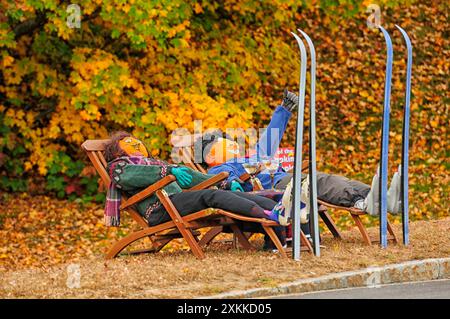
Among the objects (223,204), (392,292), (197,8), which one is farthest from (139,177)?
(197,8)

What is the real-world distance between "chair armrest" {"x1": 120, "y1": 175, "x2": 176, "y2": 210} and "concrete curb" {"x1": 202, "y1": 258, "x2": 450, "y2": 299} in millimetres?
1431

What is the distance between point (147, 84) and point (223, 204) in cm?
645

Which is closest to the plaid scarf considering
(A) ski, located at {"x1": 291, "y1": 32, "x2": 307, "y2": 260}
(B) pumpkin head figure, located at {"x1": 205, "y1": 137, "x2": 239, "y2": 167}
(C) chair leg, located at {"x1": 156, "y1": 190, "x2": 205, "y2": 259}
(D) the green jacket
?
(D) the green jacket

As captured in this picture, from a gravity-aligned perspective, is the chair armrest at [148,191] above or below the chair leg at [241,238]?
above

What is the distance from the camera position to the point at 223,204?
823cm

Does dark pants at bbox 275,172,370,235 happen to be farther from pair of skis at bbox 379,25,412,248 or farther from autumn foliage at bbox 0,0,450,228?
autumn foliage at bbox 0,0,450,228

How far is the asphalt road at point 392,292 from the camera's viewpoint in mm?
7055

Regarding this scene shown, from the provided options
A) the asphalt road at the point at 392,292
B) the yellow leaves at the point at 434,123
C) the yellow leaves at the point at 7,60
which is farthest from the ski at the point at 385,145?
the yellow leaves at the point at 434,123

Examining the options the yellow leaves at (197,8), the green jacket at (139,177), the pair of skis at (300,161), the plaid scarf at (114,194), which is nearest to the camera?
the pair of skis at (300,161)

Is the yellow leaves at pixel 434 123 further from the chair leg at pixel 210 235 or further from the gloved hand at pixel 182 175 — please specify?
the gloved hand at pixel 182 175

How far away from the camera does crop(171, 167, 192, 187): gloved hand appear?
8.36 m

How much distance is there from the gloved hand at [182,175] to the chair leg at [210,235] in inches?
29.7

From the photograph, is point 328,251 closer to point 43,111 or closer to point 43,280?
point 43,280

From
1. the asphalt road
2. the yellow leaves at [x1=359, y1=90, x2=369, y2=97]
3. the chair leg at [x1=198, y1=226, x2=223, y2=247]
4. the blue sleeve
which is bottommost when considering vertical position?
the asphalt road
